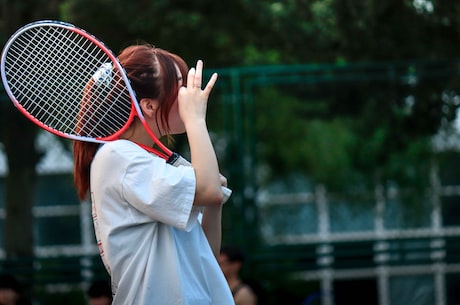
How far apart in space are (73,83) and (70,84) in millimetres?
12

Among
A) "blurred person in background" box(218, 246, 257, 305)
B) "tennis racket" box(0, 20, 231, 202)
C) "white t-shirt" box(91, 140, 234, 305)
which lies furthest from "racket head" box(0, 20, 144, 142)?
"blurred person in background" box(218, 246, 257, 305)

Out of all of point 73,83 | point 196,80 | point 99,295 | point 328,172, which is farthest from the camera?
point 328,172

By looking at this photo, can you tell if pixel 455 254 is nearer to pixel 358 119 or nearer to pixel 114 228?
pixel 358 119

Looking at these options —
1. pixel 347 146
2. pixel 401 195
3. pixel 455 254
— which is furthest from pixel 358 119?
pixel 455 254

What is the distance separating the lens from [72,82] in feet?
9.07

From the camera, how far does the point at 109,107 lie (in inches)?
102

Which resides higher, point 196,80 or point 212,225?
point 196,80

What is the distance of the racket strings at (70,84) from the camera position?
261 centimetres

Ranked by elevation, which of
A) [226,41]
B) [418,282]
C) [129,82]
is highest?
[226,41]

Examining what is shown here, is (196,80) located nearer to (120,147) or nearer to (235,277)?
(120,147)

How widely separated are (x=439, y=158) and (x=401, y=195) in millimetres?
458

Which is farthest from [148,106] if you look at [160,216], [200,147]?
[160,216]

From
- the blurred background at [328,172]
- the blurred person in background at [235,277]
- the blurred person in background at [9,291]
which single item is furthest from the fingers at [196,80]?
the blurred background at [328,172]

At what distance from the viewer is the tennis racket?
Result: 2.60 m
